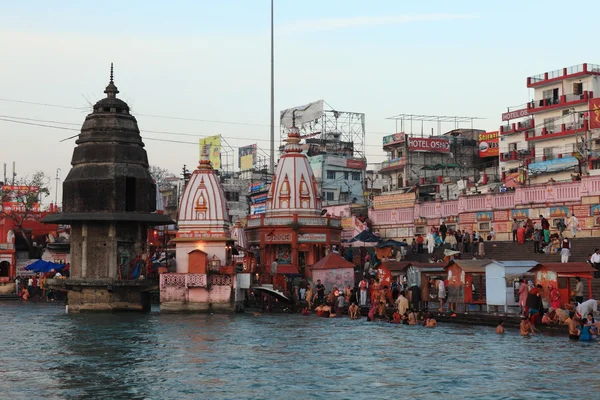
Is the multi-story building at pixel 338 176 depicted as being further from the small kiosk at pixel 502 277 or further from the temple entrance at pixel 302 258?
the small kiosk at pixel 502 277

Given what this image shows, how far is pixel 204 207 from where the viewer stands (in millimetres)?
45750

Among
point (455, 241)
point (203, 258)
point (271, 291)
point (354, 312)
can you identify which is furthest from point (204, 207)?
point (455, 241)

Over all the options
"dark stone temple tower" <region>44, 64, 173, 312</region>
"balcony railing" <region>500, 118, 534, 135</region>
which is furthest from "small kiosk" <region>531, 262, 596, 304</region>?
"balcony railing" <region>500, 118, 534, 135</region>

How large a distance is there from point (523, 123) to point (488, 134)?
9000mm

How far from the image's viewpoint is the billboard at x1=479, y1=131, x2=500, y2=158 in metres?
82.1

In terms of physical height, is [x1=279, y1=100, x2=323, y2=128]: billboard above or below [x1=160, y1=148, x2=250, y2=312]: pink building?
above

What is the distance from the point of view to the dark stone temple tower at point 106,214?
4250 centimetres

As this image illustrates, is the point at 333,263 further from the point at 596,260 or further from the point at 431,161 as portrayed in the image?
the point at 431,161

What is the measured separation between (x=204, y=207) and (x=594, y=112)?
29964 mm

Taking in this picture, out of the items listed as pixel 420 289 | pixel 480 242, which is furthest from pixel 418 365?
pixel 480 242

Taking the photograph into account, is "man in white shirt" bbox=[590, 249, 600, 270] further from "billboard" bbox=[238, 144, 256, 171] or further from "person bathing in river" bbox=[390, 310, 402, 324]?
"billboard" bbox=[238, 144, 256, 171]

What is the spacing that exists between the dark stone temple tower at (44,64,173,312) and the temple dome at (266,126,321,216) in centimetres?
992

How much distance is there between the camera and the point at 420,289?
38688mm

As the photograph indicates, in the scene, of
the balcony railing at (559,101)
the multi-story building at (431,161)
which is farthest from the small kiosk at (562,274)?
the multi-story building at (431,161)
